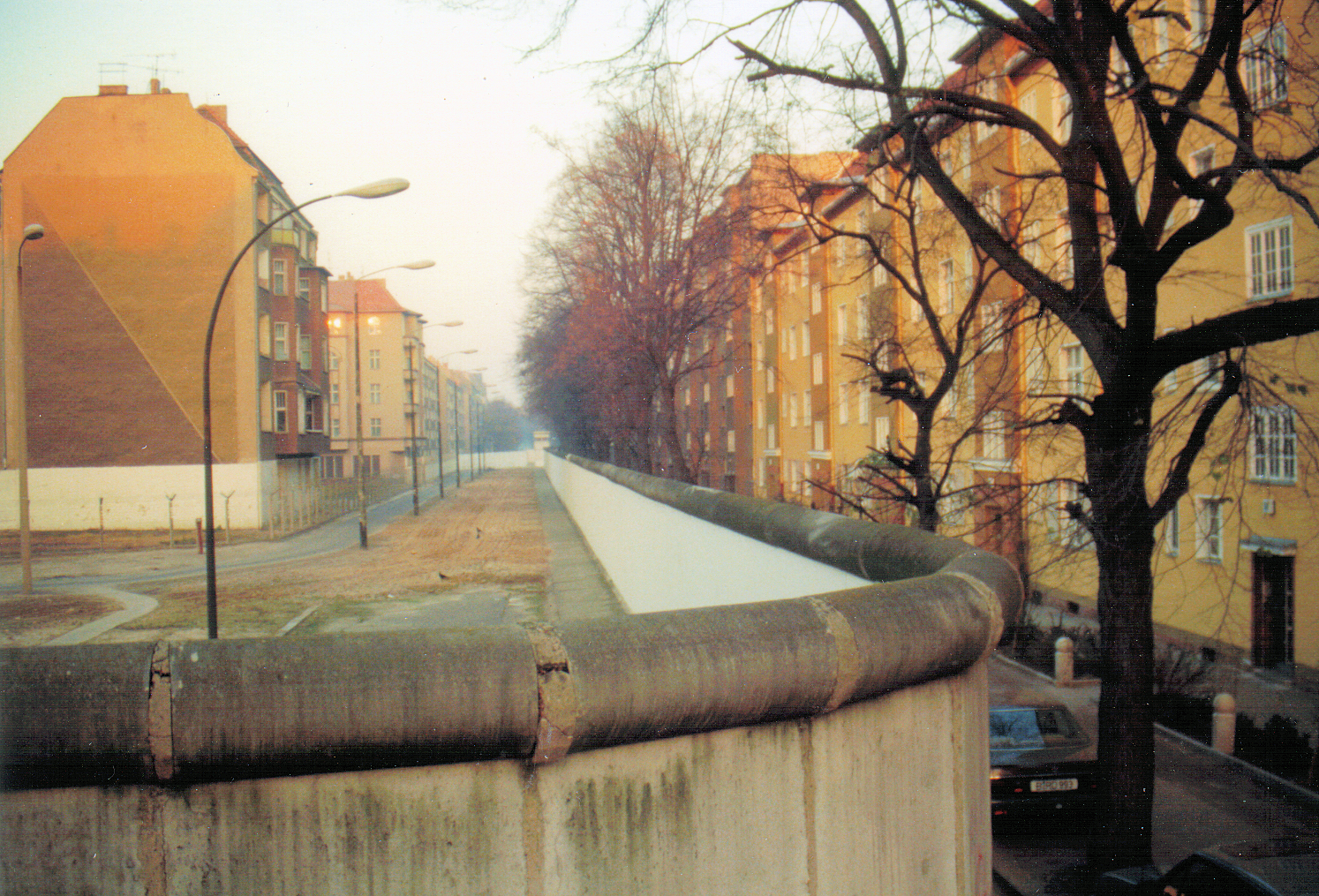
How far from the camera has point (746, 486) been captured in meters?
57.8

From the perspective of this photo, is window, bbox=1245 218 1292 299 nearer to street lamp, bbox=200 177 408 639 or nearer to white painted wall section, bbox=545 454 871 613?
white painted wall section, bbox=545 454 871 613

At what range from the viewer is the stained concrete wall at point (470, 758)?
5.79ft

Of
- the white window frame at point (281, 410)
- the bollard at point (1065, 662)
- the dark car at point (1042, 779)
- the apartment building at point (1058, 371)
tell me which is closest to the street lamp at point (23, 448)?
the apartment building at point (1058, 371)

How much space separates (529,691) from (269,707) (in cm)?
48

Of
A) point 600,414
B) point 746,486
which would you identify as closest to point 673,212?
point 600,414

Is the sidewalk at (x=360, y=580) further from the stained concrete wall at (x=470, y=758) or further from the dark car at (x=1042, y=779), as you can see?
the stained concrete wall at (x=470, y=758)

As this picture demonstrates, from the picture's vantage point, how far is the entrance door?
18109 mm

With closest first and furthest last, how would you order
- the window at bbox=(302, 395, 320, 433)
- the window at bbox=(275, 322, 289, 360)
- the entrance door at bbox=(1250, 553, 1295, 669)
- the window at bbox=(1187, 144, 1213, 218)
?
the entrance door at bbox=(1250, 553, 1295, 669) → the window at bbox=(1187, 144, 1213, 218) → the window at bbox=(275, 322, 289, 360) → the window at bbox=(302, 395, 320, 433)

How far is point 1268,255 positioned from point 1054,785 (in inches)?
473

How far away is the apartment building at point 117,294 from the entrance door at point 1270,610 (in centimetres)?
1915

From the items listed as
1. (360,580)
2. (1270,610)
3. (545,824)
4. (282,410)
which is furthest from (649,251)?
(545,824)

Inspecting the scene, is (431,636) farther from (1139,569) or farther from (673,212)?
(673,212)

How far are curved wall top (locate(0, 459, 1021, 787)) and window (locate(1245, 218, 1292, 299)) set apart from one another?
1751 cm

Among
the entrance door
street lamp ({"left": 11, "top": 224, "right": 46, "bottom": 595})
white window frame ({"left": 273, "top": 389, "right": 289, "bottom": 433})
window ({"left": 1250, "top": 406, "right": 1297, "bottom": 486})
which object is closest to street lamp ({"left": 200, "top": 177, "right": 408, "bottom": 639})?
street lamp ({"left": 11, "top": 224, "right": 46, "bottom": 595})
